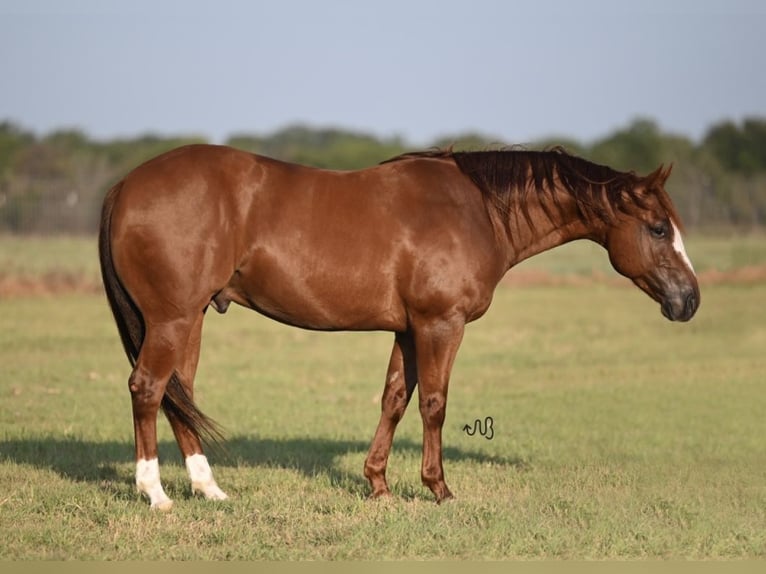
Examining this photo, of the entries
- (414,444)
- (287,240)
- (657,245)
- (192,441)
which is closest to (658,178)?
(657,245)

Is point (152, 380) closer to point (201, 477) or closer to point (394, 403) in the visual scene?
point (201, 477)

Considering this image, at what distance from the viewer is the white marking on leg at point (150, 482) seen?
696 centimetres

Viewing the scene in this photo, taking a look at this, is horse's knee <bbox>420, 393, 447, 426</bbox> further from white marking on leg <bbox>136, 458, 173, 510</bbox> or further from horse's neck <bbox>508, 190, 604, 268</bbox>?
white marking on leg <bbox>136, 458, 173, 510</bbox>

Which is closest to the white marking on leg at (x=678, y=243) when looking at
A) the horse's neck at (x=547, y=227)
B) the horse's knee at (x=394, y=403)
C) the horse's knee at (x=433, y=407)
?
the horse's neck at (x=547, y=227)

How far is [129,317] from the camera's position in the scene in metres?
7.19

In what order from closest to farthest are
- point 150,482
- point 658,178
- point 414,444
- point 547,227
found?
point 150,482
point 658,178
point 547,227
point 414,444

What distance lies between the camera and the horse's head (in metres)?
7.50

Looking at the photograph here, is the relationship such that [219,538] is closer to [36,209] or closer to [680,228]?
[680,228]

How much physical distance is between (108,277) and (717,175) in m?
49.0

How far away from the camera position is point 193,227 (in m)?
6.92

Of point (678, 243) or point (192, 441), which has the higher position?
point (678, 243)

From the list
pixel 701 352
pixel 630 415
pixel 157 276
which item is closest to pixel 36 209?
pixel 701 352

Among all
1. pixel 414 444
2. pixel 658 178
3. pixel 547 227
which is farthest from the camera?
pixel 414 444

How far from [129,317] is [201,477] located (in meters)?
1.16
